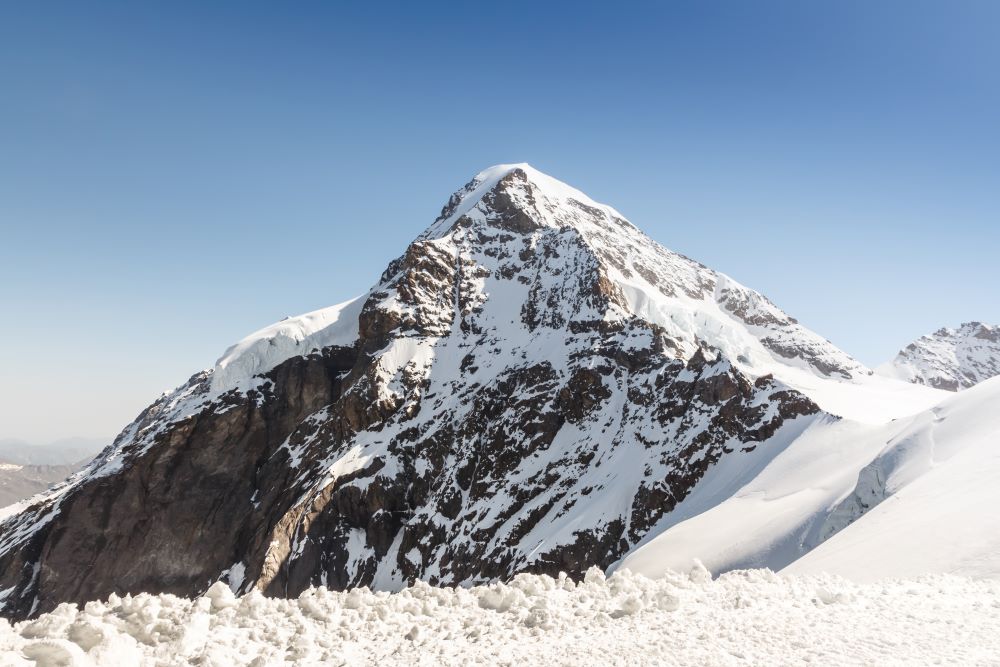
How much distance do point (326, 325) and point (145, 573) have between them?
1717 inches

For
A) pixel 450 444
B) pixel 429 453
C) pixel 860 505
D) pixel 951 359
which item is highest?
pixel 450 444

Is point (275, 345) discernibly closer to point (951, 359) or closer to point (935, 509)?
point (935, 509)

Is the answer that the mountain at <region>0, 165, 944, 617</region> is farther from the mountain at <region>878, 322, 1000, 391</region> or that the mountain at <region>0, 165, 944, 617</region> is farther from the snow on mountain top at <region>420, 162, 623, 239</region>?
the mountain at <region>878, 322, 1000, 391</region>

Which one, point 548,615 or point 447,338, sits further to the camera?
point 447,338

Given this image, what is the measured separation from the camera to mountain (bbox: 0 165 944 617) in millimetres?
51188

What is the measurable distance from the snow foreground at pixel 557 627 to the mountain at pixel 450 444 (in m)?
25.2

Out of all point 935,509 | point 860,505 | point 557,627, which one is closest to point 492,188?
point 860,505

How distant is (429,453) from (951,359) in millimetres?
155098

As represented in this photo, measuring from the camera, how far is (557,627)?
1186cm

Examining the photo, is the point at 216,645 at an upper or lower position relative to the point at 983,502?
upper

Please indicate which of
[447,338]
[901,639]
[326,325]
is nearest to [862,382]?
[447,338]

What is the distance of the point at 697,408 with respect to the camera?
185ft

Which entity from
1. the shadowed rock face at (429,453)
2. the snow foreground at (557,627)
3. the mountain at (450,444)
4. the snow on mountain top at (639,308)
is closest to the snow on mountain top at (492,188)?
the snow on mountain top at (639,308)

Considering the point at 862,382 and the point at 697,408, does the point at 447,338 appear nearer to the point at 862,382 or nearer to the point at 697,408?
the point at 697,408
